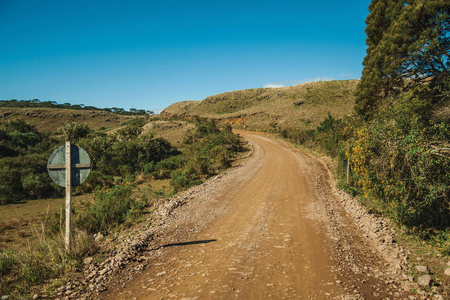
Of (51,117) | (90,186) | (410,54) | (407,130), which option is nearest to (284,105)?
(410,54)

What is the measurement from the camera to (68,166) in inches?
191

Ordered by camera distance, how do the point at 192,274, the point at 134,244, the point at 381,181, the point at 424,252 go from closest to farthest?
the point at 192,274 < the point at 424,252 < the point at 134,244 < the point at 381,181

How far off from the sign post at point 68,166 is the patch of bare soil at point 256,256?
1846 millimetres

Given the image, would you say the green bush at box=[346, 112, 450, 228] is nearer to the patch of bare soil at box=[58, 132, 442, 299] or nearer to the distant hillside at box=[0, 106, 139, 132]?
the patch of bare soil at box=[58, 132, 442, 299]

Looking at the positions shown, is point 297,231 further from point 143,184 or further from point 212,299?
point 143,184

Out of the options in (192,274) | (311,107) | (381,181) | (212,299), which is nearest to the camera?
(212,299)

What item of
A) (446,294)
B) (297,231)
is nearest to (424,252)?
(446,294)

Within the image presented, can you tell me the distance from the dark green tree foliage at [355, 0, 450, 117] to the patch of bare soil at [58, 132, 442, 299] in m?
6.00

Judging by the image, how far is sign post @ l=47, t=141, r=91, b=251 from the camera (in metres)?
4.82

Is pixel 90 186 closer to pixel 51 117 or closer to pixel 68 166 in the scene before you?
pixel 68 166

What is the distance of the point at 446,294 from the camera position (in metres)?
4.05

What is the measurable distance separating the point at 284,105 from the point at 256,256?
5865cm

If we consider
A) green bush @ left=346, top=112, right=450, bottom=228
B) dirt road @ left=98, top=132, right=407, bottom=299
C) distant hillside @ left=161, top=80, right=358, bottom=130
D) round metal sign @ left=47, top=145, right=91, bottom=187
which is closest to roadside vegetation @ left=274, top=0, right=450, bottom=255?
green bush @ left=346, top=112, right=450, bottom=228

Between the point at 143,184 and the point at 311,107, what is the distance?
4822cm
